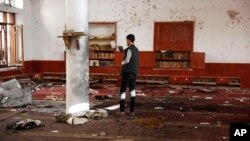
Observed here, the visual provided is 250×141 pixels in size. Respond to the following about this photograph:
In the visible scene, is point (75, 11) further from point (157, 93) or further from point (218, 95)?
point (218, 95)

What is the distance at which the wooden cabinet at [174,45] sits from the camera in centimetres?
1286

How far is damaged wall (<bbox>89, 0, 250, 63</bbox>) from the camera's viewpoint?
12.6 metres

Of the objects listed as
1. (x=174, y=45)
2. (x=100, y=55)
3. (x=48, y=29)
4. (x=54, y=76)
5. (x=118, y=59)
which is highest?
(x=48, y=29)

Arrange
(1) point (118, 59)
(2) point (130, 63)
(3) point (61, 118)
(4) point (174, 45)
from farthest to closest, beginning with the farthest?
(1) point (118, 59) < (4) point (174, 45) < (2) point (130, 63) < (3) point (61, 118)

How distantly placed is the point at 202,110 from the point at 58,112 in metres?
3.66

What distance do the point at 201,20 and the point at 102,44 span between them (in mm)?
4341

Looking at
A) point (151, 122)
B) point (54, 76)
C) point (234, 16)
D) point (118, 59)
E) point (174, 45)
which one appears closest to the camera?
point (151, 122)

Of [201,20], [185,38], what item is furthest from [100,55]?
[201,20]

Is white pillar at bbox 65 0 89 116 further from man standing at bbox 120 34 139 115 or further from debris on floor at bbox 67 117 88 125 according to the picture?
man standing at bbox 120 34 139 115

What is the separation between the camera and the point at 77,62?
698 centimetres

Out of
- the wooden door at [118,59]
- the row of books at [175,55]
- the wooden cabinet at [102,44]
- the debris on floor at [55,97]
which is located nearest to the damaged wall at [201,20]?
the wooden cabinet at [102,44]

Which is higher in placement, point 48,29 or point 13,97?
point 48,29

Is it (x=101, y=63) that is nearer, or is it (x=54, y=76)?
(x=101, y=63)

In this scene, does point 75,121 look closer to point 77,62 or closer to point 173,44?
point 77,62
